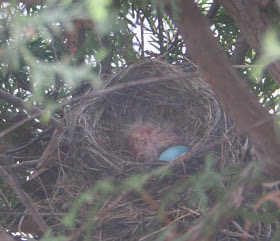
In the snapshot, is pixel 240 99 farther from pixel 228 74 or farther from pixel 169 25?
pixel 169 25

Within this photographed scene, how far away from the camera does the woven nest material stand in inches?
64.8

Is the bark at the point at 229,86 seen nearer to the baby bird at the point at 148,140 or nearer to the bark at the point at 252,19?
the bark at the point at 252,19

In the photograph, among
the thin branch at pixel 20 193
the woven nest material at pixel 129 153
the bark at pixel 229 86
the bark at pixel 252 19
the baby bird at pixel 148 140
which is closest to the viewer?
the bark at pixel 229 86

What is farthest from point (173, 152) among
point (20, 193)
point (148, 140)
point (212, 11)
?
point (20, 193)

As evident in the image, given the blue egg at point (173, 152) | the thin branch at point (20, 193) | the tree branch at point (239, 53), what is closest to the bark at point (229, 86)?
the thin branch at point (20, 193)

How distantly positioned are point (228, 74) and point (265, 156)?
18cm

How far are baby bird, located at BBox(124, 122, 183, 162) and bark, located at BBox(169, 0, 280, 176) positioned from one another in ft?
3.67

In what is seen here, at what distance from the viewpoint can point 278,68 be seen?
1.14 metres

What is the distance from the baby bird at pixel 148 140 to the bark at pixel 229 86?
1120mm

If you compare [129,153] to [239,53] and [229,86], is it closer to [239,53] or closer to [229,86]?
[239,53]

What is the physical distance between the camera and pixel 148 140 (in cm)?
227

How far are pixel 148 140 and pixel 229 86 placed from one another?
3.94 ft

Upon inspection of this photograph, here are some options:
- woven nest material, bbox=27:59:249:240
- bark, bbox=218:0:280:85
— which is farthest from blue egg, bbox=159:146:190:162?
bark, bbox=218:0:280:85

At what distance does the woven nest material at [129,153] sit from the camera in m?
1.65
